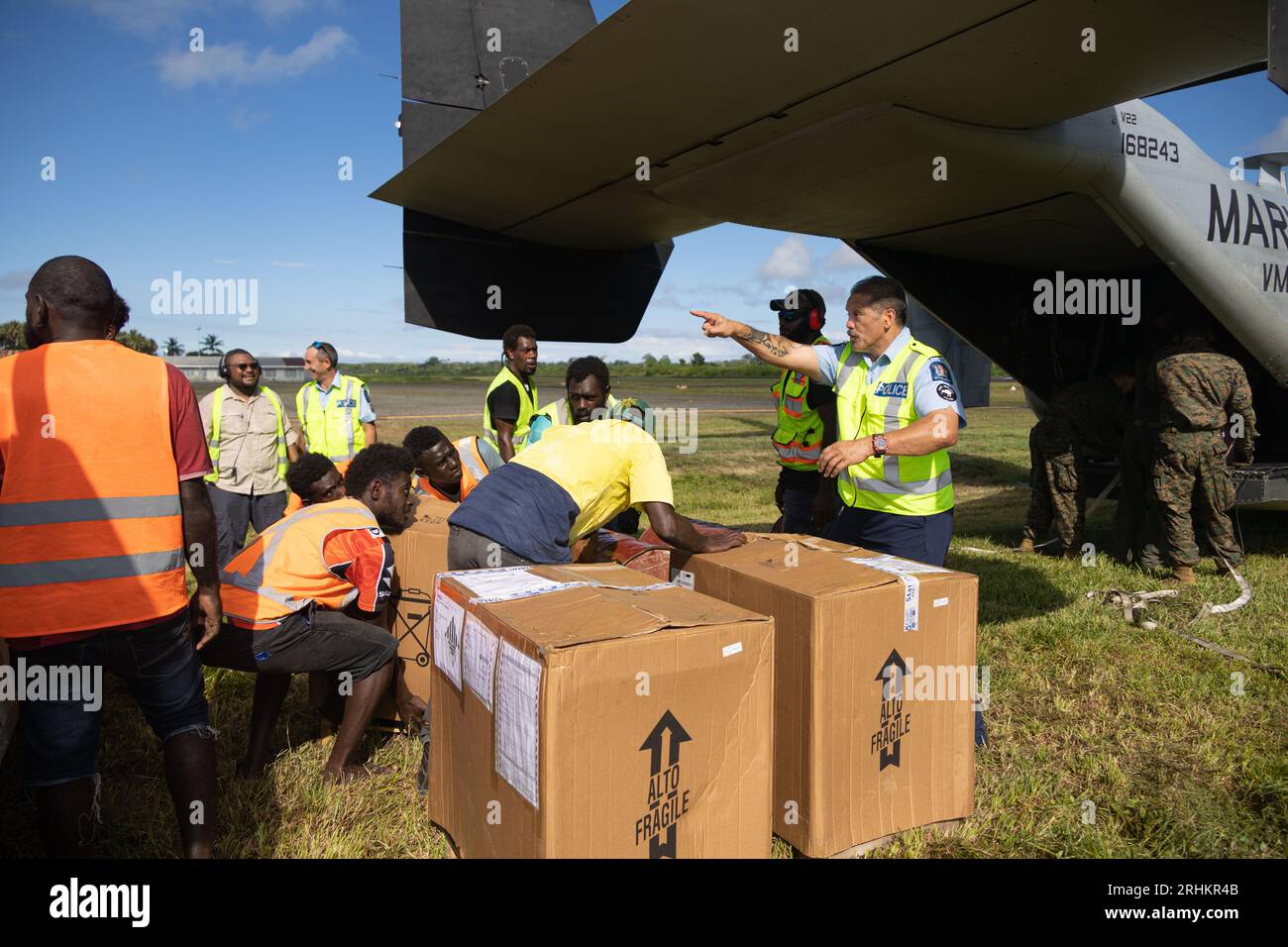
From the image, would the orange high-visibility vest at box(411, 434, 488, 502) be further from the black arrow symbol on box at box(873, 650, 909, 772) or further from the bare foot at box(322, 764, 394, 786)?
the black arrow symbol on box at box(873, 650, 909, 772)

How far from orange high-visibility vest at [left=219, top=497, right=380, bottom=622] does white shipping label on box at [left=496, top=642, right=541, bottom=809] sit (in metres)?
1.27

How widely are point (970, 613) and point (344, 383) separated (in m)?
5.46

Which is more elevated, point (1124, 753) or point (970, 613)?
point (970, 613)

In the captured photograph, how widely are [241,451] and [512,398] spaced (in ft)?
6.54

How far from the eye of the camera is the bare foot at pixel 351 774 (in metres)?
3.06

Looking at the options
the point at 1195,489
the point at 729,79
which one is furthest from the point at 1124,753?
the point at 1195,489

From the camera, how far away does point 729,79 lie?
9.41ft

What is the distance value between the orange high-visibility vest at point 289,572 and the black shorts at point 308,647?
0.06 metres

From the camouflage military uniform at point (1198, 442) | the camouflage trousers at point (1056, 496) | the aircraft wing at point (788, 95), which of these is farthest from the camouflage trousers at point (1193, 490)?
the aircraft wing at point (788, 95)

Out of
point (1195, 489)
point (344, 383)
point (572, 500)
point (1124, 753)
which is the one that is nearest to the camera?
point (572, 500)

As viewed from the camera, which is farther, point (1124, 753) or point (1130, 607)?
point (1130, 607)

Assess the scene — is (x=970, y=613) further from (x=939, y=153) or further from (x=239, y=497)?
(x=239, y=497)

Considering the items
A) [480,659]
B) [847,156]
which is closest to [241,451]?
[480,659]

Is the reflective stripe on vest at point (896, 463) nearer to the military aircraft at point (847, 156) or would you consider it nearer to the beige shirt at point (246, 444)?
the military aircraft at point (847, 156)
